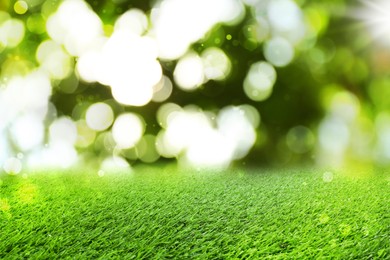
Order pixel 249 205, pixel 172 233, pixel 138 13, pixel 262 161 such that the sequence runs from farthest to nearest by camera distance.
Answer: pixel 138 13, pixel 262 161, pixel 249 205, pixel 172 233

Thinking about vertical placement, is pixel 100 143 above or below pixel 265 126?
below

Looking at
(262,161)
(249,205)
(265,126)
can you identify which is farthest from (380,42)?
(249,205)

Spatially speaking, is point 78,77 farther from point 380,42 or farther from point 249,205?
point 380,42

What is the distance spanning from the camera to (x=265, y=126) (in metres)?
9.89

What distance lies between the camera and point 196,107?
32.8 ft

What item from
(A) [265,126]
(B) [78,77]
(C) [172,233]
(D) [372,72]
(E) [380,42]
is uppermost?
(E) [380,42]

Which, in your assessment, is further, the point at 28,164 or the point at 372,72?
the point at 372,72

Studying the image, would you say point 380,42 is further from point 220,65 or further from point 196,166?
point 196,166

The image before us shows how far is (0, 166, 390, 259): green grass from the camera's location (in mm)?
4000

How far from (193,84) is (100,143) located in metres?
2.58

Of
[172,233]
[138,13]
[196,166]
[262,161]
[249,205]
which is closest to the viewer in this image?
[172,233]

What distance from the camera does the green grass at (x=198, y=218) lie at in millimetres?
4000

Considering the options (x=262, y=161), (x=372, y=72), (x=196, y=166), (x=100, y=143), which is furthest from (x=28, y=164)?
(x=372, y=72)

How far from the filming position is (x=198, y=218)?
4.78 metres
